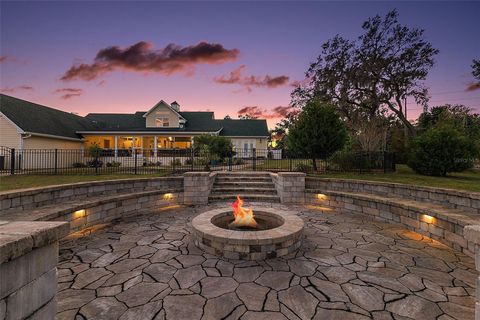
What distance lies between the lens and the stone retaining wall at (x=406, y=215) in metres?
4.91

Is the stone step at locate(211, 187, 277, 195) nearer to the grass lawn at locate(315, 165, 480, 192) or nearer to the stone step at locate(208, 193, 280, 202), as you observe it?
the stone step at locate(208, 193, 280, 202)

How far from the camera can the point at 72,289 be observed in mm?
3430

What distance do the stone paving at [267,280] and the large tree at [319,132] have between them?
8017 millimetres

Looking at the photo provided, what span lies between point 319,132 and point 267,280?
36.2 ft

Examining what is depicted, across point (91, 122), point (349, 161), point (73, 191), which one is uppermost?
point (91, 122)

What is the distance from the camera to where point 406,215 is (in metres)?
6.50

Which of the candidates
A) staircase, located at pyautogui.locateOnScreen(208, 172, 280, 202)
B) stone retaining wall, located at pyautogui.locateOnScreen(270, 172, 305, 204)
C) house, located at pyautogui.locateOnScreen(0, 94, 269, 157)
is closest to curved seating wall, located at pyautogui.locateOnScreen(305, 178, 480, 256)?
stone retaining wall, located at pyautogui.locateOnScreen(270, 172, 305, 204)

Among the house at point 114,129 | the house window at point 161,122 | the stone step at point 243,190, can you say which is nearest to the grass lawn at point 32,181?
the stone step at point 243,190

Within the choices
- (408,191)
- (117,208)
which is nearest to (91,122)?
(117,208)

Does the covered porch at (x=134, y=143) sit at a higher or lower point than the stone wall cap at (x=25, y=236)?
higher

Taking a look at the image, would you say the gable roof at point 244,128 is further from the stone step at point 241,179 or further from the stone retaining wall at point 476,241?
the stone retaining wall at point 476,241

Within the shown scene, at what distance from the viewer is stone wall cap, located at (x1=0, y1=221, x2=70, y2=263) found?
57.8 inches

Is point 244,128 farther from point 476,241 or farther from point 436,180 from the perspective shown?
point 476,241

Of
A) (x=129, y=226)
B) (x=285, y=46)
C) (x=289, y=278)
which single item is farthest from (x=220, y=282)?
(x=285, y=46)
